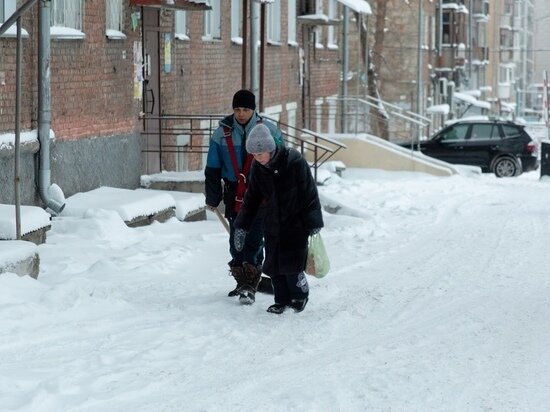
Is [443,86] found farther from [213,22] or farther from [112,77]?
[112,77]

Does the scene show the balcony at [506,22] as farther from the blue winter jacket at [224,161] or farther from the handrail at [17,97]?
the handrail at [17,97]

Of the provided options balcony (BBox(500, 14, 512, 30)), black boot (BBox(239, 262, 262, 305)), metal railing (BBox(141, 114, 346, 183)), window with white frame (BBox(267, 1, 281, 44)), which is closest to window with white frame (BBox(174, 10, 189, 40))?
metal railing (BBox(141, 114, 346, 183))

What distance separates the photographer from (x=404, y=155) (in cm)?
3086

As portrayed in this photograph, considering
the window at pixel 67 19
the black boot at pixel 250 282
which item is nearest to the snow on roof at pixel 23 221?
the black boot at pixel 250 282

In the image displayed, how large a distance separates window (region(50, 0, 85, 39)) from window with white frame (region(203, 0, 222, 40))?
22.3 feet

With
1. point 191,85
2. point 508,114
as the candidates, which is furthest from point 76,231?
point 508,114

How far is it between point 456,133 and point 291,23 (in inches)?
206

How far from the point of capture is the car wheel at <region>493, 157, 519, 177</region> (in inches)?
1323

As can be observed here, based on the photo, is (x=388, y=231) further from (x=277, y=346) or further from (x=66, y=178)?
(x=277, y=346)

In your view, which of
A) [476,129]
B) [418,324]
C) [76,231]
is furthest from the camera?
[476,129]

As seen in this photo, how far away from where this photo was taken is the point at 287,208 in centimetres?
1000

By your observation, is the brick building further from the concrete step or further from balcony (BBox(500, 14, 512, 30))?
balcony (BBox(500, 14, 512, 30))

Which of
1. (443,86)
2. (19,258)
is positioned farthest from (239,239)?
(443,86)

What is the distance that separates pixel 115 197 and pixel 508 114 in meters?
81.7
